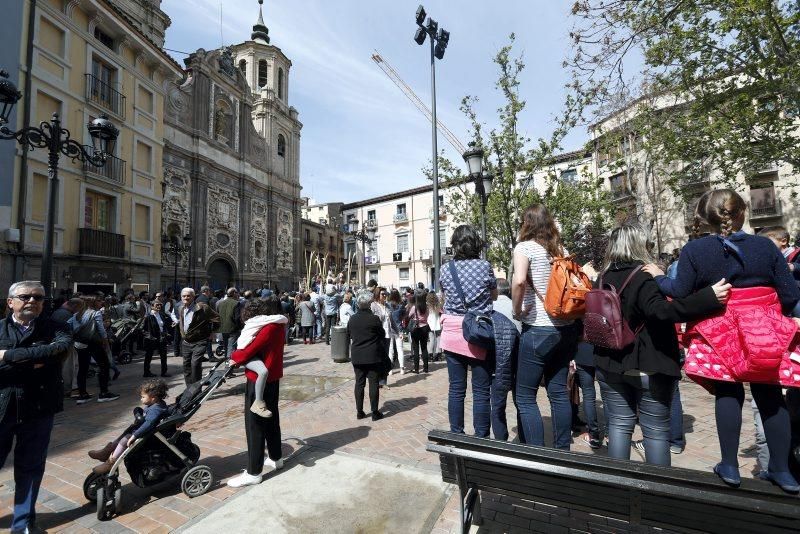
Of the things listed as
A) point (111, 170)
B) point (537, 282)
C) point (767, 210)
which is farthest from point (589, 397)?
point (767, 210)

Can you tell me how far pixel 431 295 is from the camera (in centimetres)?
885

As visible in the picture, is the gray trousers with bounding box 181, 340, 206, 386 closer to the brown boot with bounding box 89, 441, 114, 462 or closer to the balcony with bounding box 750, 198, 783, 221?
the brown boot with bounding box 89, 441, 114, 462

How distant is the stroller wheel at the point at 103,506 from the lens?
305 cm

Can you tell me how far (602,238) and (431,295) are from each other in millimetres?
19220

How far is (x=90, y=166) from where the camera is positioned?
16.4 metres

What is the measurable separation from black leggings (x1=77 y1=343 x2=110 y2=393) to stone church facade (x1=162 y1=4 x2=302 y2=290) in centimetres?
Answer: 1742

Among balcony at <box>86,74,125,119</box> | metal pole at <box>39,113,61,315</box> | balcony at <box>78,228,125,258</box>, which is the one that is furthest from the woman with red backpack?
balcony at <box>86,74,125,119</box>

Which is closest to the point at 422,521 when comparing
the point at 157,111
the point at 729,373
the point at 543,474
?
the point at 543,474

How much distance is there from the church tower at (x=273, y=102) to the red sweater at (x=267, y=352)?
109 feet

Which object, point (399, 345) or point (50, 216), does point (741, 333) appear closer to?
point (399, 345)

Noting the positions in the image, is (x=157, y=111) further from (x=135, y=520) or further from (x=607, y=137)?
(x=135, y=520)

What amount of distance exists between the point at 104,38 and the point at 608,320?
2330cm

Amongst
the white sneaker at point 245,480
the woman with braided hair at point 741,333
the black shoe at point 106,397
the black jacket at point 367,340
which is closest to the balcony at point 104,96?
the black shoe at point 106,397

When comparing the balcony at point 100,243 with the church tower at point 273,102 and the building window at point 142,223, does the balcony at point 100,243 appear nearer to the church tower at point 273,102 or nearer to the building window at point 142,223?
the building window at point 142,223
